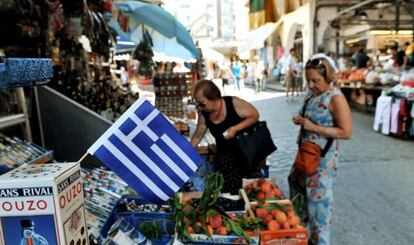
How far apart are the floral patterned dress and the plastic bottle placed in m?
2.14

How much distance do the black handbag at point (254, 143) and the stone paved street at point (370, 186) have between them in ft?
4.02

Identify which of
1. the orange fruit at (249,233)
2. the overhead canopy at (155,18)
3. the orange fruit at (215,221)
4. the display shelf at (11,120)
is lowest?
the orange fruit at (249,233)

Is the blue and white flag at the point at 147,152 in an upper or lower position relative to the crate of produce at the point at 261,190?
upper

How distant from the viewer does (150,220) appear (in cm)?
194

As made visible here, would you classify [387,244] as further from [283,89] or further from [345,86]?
[283,89]

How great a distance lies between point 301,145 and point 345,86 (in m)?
10.1

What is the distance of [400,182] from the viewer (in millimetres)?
4824

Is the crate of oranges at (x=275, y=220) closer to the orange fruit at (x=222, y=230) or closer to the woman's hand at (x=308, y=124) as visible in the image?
the orange fruit at (x=222, y=230)

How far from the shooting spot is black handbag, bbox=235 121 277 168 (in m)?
2.84

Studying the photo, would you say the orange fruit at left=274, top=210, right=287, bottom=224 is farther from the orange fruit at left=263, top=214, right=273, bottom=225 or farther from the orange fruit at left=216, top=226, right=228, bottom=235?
the orange fruit at left=216, top=226, right=228, bottom=235

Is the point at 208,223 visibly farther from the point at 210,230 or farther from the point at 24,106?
the point at 24,106

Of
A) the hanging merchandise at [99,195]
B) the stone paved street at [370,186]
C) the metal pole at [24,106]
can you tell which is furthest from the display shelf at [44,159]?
the stone paved street at [370,186]

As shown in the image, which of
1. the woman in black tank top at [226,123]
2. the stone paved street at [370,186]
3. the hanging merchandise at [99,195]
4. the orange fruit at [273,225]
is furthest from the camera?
the stone paved street at [370,186]

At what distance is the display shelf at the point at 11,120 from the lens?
9.05ft
